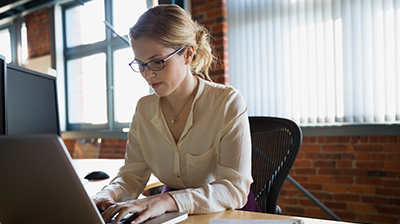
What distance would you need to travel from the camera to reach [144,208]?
78 centimetres

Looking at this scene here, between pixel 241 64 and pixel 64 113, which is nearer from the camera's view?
pixel 241 64

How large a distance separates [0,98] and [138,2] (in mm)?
3252

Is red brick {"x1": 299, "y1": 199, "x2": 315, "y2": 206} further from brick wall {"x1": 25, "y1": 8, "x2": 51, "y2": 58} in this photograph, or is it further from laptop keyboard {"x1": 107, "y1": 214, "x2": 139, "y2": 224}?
brick wall {"x1": 25, "y1": 8, "x2": 51, "y2": 58}

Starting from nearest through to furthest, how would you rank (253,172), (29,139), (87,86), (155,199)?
(29,139) → (155,199) → (253,172) → (87,86)

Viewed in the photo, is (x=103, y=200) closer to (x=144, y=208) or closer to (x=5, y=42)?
(x=144, y=208)

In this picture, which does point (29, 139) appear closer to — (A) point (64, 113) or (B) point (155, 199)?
(B) point (155, 199)

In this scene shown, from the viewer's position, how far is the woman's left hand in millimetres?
750

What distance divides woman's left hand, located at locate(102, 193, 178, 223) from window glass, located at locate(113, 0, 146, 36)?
3.52m

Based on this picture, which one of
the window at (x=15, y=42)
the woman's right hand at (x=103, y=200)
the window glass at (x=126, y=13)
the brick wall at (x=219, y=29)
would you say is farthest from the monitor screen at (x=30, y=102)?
the window at (x=15, y=42)

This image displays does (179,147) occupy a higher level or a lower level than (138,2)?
lower

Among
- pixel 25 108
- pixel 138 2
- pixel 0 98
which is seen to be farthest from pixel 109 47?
pixel 0 98

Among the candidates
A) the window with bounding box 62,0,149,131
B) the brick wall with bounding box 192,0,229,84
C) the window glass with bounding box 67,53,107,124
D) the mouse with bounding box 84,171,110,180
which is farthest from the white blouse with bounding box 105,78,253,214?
the window glass with bounding box 67,53,107,124

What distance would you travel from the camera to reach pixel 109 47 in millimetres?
4516

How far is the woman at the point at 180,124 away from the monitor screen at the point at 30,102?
0.51 m
